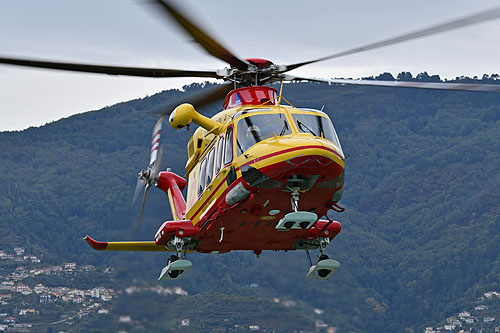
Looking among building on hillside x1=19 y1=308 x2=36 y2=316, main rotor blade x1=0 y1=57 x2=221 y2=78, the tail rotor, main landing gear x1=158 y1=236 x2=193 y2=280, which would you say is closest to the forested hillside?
the tail rotor

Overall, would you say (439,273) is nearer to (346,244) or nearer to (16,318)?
(346,244)

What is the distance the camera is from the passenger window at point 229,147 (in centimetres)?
2119

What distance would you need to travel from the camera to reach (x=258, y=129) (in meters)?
20.9

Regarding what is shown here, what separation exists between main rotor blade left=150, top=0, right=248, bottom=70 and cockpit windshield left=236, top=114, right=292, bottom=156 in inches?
60.5

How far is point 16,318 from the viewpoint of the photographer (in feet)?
220

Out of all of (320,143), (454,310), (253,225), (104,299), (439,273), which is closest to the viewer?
(320,143)

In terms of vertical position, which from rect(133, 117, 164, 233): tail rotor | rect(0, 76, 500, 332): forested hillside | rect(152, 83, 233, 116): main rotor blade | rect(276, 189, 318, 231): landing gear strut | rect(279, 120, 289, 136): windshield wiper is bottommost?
rect(0, 76, 500, 332): forested hillside

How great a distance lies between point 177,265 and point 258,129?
12.5 ft

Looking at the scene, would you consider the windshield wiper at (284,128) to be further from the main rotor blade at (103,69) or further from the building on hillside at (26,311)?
the building on hillside at (26,311)

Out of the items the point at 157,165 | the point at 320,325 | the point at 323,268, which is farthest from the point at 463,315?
the point at 323,268

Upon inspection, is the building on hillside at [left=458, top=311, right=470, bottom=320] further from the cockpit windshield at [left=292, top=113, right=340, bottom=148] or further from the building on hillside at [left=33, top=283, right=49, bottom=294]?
the cockpit windshield at [left=292, top=113, right=340, bottom=148]

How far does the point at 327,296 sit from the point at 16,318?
32687 mm

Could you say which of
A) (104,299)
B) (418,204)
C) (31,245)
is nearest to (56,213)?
(31,245)

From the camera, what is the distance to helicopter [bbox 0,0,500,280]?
1998 centimetres
